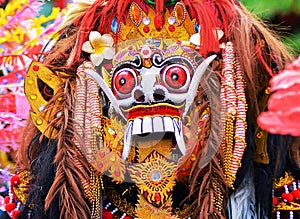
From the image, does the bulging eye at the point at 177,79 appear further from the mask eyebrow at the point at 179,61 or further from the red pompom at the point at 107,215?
the red pompom at the point at 107,215

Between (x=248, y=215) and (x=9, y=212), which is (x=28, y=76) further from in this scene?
(x=248, y=215)

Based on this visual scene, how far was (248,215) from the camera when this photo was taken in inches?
45.7

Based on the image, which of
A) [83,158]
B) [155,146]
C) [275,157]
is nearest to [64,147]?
[83,158]

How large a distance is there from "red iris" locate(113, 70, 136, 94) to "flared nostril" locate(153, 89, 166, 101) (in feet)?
0.13

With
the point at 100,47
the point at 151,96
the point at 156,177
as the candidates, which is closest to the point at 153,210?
the point at 156,177

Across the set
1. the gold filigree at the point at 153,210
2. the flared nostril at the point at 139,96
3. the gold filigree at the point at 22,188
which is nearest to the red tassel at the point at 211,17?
the flared nostril at the point at 139,96

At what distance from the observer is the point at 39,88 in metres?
1.25

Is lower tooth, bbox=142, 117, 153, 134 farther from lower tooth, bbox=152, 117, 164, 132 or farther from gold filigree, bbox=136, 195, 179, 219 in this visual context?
gold filigree, bbox=136, 195, 179, 219

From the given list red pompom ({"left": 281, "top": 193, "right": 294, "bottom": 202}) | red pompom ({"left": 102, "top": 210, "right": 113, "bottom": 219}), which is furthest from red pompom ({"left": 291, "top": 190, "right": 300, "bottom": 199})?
red pompom ({"left": 102, "top": 210, "right": 113, "bottom": 219})

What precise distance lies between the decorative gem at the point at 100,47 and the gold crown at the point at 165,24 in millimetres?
27

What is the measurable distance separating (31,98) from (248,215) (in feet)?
1.41

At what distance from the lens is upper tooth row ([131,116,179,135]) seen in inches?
44.0

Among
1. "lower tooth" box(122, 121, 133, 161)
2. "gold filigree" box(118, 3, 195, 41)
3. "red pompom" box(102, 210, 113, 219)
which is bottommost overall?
"red pompom" box(102, 210, 113, 219)

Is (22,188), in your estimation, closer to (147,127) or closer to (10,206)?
(10,206)
